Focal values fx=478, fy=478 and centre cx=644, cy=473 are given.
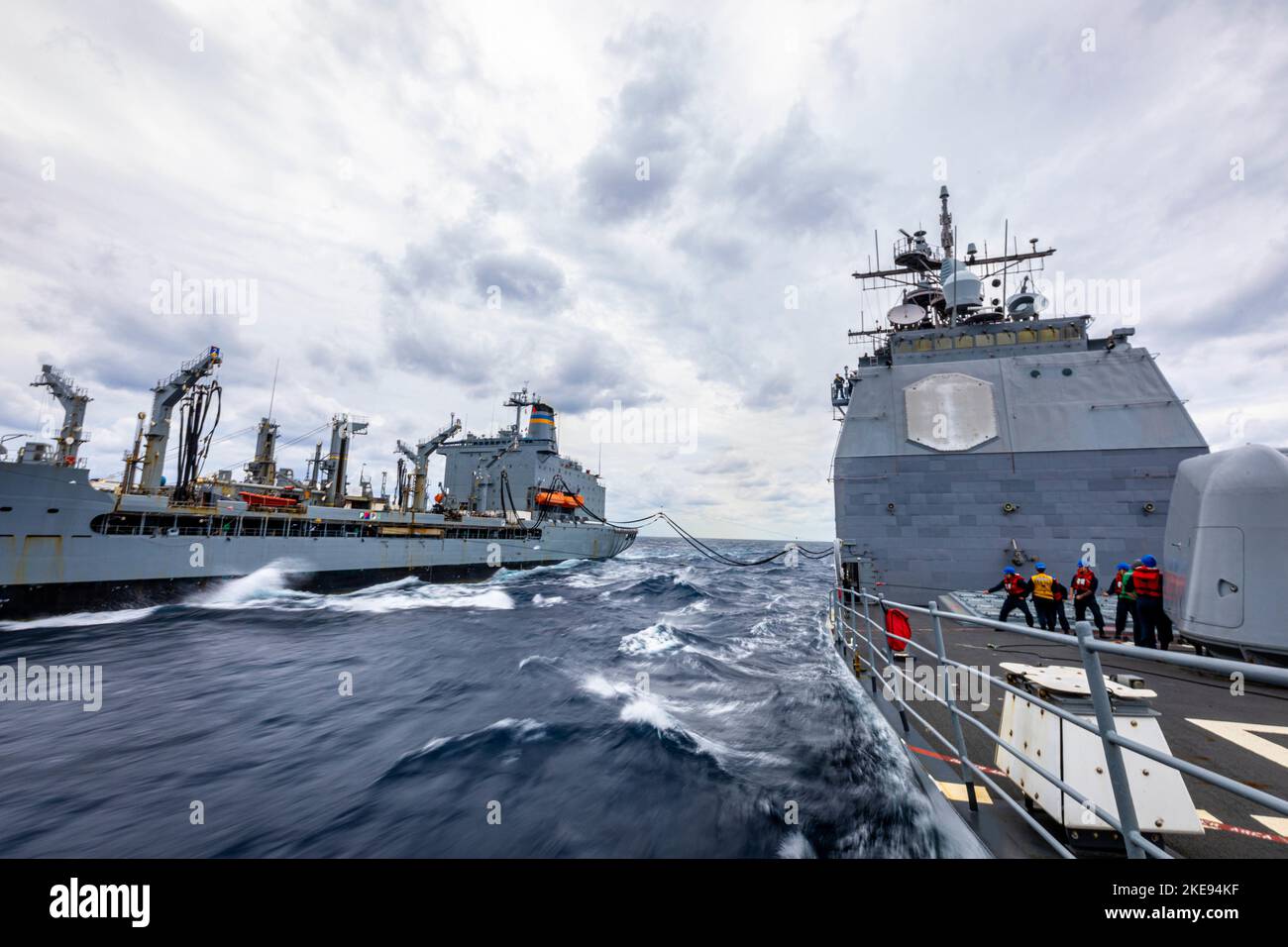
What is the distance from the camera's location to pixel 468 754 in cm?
623

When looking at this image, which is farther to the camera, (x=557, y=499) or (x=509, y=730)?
(x=557, y=499)

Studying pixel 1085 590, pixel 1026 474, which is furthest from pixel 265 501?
pixel 1085 590

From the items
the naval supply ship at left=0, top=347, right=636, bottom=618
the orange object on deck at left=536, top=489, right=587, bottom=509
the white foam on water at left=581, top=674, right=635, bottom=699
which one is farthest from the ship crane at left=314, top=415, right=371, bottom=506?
the white foam on water at left=581, top=674, right=635, bottom=699

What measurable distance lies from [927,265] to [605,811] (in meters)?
23.9

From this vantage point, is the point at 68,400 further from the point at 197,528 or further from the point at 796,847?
the point at 796,847

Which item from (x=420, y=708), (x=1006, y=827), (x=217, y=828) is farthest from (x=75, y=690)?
(x=1006, y=827)

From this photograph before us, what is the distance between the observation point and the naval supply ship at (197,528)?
1736cm

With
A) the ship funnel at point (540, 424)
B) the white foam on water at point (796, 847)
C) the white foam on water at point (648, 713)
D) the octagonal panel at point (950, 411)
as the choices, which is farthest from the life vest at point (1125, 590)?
the ship funnel at point (540, 424)

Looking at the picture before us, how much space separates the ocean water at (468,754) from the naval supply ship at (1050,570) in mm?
979

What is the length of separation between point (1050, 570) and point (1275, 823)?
1041 centimetres

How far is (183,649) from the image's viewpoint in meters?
13.3

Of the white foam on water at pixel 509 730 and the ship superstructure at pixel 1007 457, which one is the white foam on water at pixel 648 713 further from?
the ship superstructure at pixel 1007 457
